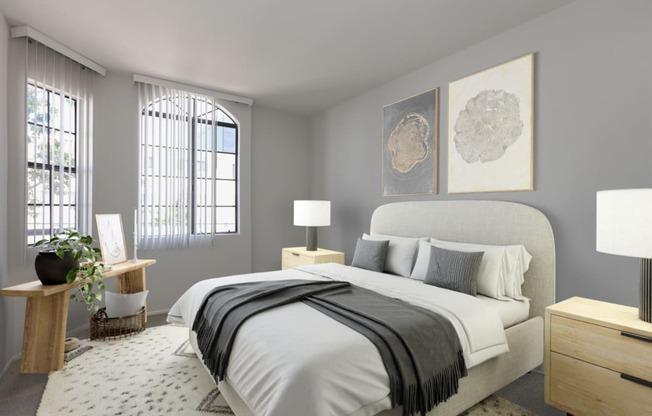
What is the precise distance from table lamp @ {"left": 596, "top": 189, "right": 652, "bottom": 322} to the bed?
28.1 inches

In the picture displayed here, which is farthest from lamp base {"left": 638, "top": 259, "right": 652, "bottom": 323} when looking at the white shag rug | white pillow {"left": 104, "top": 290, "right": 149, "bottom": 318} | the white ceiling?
white pillow {"left": 104, "top": 290, "right": 149, "bottom": 318}

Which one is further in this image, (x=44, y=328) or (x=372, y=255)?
(x=372, y=255)

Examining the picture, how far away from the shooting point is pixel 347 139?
14.8 ft

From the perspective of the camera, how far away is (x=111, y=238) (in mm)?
3189

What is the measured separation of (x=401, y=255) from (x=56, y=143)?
345 cm

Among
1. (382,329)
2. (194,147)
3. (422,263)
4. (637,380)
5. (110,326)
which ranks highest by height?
(194,147)

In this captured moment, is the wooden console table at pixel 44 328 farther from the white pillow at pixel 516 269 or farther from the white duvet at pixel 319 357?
the white pillow at pixel 516 269

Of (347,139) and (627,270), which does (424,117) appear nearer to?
(347,139)

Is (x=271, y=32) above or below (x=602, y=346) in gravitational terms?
above

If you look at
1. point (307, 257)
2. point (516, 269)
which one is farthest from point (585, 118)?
point (307, 257)

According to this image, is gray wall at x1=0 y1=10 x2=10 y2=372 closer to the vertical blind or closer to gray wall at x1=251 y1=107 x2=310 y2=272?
the vertical blind

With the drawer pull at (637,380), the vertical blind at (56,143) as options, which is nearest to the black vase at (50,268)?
the vertical blind at (56,143)

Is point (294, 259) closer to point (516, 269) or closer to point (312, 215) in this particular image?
point (312, 215)

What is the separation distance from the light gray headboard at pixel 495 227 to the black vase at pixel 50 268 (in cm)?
297
